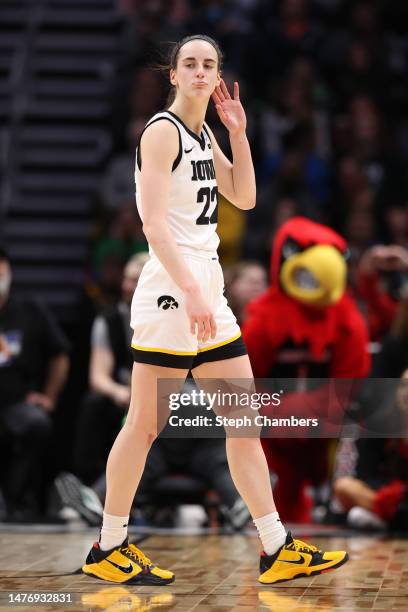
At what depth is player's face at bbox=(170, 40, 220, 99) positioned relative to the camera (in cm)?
404

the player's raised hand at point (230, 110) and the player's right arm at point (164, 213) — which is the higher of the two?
the player's raised hand at point (230, 110)

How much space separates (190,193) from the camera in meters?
4.06

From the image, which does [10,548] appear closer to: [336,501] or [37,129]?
[336,501]

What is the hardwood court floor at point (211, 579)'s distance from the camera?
387cm

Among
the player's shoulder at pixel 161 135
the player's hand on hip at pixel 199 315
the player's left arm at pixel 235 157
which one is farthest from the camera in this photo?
the player's left arm at pixel 235 157

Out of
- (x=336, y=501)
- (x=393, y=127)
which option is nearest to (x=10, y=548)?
(x=336, y=501)

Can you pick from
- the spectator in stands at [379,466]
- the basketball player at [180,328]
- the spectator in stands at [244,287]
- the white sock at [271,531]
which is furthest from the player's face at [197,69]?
the spectator in stands at [244,287]

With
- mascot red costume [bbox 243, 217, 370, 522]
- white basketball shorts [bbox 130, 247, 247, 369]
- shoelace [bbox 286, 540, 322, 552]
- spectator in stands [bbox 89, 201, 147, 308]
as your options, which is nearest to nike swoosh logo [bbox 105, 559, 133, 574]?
shoelace [bbox 286, 540, 322, 552]

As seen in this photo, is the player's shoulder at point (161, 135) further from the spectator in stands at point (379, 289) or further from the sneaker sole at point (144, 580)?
the spectator in stands at point (379, 289)

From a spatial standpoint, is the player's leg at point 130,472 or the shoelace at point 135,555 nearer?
the player's leg at point 130,472

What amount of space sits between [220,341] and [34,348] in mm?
2981

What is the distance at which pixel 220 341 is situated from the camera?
4066 millimetres

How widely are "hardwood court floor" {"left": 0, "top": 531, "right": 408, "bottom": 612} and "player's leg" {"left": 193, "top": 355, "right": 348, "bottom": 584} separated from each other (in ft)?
0.27

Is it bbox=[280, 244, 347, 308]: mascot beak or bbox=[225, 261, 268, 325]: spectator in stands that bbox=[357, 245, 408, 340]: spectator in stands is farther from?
bbox=[280, 244, 347, 308]: mascot beak
